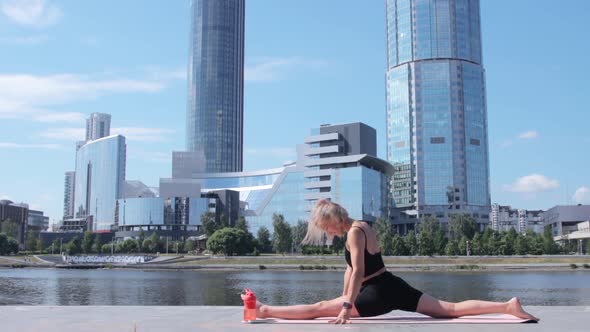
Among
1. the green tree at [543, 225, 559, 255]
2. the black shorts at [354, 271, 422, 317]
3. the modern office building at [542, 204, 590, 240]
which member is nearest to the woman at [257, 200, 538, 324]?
the black shorts at [354, 271, 422, 317]

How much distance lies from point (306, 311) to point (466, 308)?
103 inches

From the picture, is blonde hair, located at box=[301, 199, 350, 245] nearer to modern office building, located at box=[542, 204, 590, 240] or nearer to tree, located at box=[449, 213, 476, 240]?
tree, located at box=[449, 213, 476, 240]

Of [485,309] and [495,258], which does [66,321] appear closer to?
[485,309]

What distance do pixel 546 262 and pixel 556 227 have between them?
89.5m

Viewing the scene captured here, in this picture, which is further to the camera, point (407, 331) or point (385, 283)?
point (385, 283)

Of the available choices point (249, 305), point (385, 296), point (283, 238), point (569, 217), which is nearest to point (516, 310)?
point (385, 296)

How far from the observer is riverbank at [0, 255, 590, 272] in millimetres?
107500

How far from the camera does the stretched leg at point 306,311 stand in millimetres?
10156

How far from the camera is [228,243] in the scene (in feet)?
464

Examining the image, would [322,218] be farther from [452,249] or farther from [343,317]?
[452,249]

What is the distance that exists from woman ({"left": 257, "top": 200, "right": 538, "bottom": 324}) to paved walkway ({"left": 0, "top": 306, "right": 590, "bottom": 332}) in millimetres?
422

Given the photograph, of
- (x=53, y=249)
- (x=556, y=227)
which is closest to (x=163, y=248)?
(x=53, y=249)

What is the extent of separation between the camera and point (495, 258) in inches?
4542

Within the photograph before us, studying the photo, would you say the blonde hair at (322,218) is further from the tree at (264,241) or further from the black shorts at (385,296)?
the tree at (264,241)
